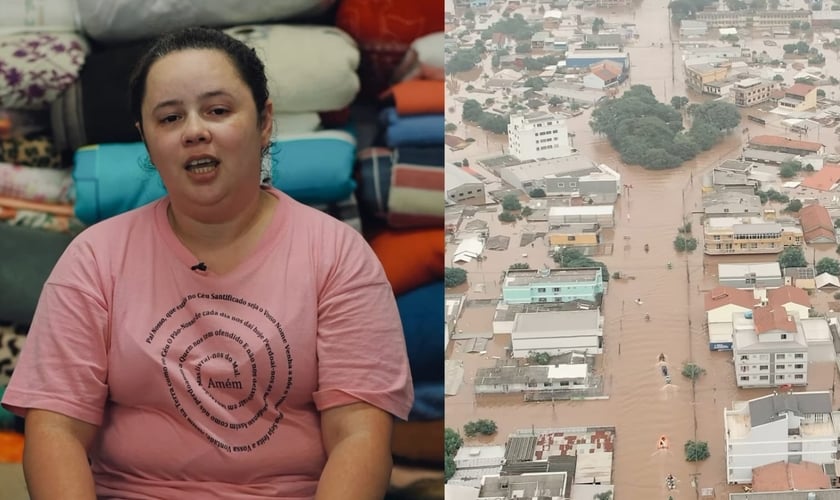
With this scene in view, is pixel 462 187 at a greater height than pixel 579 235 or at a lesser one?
greater

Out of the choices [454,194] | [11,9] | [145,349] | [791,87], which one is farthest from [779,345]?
[11,9]

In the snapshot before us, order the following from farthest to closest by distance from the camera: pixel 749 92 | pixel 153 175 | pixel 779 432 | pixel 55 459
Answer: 1. pixel 749 92
2. pixel 779 432
3. pixel 153 175
4. pixel 55 459

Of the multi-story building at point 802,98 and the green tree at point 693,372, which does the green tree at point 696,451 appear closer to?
the green tree at point 693,372

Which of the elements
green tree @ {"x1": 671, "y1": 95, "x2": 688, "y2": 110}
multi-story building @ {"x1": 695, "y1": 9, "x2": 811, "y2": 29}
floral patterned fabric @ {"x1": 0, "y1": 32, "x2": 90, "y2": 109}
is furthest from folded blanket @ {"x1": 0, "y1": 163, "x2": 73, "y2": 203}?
multi-story building @ {"x1": 695, "y1": 9, "x2": 811, "y2": 29}

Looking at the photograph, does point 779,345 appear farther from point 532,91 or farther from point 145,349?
point 145,349

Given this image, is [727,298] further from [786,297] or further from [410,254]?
[410,254]

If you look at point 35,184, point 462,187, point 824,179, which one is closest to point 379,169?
point 462,187
